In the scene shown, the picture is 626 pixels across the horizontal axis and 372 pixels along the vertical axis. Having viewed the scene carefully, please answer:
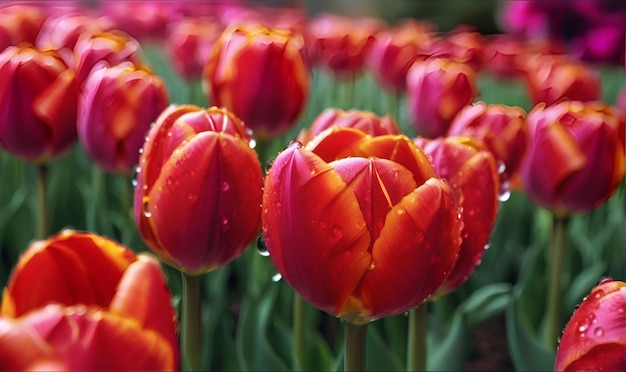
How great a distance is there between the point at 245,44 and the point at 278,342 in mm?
309

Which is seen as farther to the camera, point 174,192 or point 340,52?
point 340,52

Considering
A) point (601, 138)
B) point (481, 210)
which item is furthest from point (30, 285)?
point (601, 138)

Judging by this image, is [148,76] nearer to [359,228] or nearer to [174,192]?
[174,192]

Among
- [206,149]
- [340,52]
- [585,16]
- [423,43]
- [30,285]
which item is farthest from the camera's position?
[585,16]

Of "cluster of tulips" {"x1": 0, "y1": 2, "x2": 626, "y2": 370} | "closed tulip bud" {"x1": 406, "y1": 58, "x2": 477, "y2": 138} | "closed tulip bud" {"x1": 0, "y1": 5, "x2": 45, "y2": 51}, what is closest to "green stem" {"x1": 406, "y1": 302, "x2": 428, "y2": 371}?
"cluster of tulips" {"x1": 0, "y1": 2, "x2": 626, "y2": 370}

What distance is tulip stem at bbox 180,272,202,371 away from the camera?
0.58 meters

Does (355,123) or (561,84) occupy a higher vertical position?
(355,123)

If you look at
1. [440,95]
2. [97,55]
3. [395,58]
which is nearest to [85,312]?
[97,55]

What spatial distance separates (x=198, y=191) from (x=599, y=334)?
0.81 ft

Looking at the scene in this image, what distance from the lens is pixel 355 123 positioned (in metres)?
0.59

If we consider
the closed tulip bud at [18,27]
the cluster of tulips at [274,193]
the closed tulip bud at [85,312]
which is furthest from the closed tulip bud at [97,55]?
the closed tulip bud at [85,312]

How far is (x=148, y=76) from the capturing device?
71cm

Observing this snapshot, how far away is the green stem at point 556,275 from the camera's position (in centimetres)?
79

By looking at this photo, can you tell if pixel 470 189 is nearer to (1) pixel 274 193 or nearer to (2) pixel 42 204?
(1) pixel 274 193
